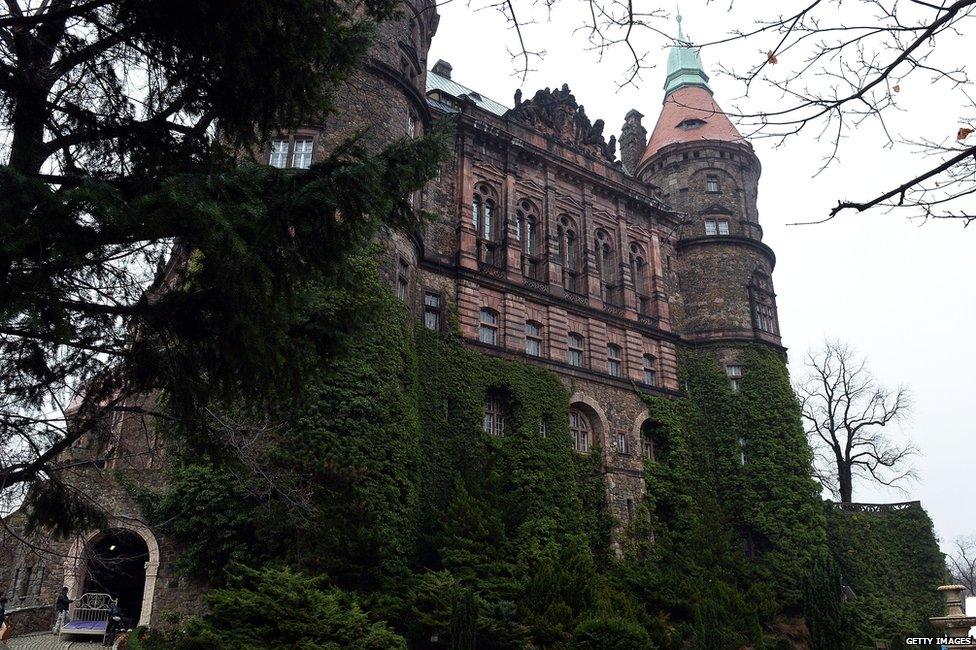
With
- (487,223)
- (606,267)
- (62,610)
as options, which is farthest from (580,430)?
(62,610)

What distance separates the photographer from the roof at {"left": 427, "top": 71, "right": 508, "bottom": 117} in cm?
3697

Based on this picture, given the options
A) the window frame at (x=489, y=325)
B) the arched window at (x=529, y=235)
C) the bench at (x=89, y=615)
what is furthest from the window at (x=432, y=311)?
the bench at (x=89, y=615)

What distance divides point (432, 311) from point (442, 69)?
1917 centimetres

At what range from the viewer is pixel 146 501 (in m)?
17.8

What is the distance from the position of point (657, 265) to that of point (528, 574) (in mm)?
18576

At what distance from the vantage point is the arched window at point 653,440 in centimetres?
3009

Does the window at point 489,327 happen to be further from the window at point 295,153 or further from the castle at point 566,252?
the window at point 295,153

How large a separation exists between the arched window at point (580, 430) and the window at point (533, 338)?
2.62 meters

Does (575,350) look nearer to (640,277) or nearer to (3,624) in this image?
(640,277)

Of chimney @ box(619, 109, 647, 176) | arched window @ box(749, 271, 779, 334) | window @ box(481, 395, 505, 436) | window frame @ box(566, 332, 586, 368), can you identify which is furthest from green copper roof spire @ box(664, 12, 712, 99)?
window @ box(481, 395, 505, 436)

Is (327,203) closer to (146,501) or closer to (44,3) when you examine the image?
(44,3)

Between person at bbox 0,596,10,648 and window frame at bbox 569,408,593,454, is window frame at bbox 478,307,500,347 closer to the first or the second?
window frame at bbox 569,408,593,454

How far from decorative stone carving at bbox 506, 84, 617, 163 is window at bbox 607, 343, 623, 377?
915 centimetres

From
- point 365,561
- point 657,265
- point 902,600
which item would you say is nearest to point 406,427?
point 365,561
